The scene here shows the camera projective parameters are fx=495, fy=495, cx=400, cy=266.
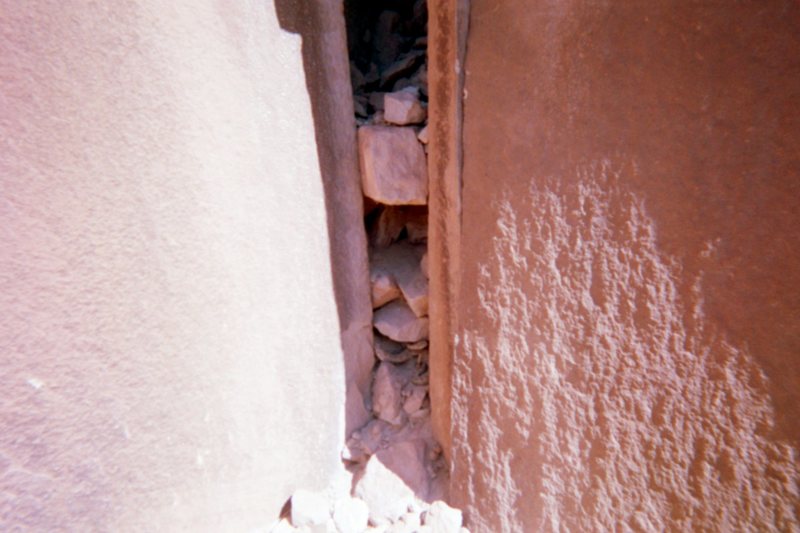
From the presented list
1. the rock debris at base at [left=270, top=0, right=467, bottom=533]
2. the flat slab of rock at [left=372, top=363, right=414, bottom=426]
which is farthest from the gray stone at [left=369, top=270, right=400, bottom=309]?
the flat slab of rock at [left=372, top=363, right=414, bottom=426]

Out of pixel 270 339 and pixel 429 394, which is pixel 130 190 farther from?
pixel 429 394

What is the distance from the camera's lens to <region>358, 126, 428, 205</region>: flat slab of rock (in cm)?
103

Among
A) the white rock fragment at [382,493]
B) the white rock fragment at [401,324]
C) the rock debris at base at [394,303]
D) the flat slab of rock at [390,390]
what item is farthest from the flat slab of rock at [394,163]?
the white rock fragment at [382,493]

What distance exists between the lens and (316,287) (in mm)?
1009

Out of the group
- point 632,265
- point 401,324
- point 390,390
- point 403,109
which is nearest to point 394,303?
point 401,324

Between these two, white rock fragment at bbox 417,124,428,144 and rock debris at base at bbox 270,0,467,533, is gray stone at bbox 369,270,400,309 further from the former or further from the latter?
white rock fragment at bbox 417,124,428,144

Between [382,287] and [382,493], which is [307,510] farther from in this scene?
[382,287]

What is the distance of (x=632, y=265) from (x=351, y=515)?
28.6 inches

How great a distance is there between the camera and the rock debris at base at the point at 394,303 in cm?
100

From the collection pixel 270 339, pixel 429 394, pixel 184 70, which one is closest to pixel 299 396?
pixel 270 339

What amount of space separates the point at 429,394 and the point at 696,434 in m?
0.56

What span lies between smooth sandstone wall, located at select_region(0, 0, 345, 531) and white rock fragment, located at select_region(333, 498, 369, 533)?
4.6 inches

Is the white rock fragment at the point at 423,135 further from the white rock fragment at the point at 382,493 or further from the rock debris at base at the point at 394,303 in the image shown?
the white rock fragment at the point at 382,493

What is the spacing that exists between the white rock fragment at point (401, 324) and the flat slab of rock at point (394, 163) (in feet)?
0.85
